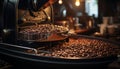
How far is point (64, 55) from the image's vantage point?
2.97m

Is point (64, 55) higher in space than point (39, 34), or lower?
lower

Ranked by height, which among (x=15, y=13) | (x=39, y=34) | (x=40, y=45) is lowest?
(x=40, y=45)

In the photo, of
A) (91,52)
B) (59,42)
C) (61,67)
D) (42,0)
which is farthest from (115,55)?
(42,0)

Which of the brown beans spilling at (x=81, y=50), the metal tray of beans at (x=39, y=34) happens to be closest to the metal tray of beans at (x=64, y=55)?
the brown beans spilling at (x=81, y=50)

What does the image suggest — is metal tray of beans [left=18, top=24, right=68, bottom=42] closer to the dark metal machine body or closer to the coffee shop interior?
the coffee shop interior

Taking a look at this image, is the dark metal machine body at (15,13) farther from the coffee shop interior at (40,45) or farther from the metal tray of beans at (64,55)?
the metal tray of beans at (64,55)

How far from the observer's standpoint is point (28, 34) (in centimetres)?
339

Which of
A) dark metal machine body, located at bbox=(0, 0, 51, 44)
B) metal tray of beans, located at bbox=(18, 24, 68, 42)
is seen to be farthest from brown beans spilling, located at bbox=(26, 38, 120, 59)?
dark metal machine body, located at bbox=(0, 0, 51, 44)

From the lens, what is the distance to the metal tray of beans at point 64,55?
8.64 feet

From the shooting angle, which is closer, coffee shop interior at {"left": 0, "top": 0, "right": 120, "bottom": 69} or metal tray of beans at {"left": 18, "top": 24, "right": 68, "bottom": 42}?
coffee shop interior at {"left": 0, "top": 0, "right": 120, "bottom": 69}

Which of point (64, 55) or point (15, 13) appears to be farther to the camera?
point (15, 13)

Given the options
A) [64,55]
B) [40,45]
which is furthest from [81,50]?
[40,45]

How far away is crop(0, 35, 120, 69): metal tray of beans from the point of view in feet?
8.64

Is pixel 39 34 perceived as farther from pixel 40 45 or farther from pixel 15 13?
pixel 15 13
